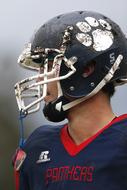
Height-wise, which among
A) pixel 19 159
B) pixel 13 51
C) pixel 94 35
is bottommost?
pixel 19 159

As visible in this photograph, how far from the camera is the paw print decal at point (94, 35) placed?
1006 millimetres

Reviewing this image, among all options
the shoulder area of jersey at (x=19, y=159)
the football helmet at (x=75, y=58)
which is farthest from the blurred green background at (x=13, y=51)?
the football helmet at (x=75, y=58)

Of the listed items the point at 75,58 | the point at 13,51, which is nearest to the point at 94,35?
the point at 75,58

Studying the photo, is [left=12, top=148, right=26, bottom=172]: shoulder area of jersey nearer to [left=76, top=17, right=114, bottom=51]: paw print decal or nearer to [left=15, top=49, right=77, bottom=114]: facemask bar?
[left=15, top=49, right=77, bottom=114]: facemask bar

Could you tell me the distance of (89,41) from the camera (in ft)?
3.30

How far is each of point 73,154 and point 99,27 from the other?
31cm

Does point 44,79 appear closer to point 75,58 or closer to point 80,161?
point 75,58

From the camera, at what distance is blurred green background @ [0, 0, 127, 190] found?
4.58 feet

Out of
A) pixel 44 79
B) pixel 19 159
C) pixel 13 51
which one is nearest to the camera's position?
pixel 44 79

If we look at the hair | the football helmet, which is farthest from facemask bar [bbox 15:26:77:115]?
the hair

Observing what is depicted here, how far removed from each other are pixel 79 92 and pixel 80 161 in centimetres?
16

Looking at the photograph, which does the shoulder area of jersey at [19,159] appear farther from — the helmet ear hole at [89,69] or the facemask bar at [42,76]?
the helmet ear hole at [89,69]

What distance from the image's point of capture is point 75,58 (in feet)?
3.27

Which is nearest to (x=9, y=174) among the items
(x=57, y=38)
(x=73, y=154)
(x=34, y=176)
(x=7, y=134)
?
(x=7, y=134)
